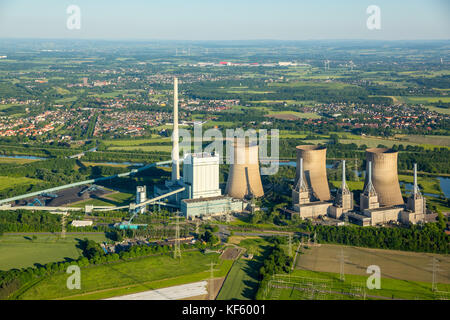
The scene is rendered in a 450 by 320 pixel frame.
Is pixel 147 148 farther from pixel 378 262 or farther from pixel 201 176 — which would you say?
pixel 378 262

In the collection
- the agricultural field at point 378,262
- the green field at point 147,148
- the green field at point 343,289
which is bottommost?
the green field at point 343,289

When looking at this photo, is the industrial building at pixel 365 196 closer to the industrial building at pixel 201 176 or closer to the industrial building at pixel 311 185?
the industrial building at pixel 311 185

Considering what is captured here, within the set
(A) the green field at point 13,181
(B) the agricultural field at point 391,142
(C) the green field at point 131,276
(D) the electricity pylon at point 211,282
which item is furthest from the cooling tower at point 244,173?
(B) the agricultural field at point 391,142

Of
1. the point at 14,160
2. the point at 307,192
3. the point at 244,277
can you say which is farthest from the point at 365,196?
the point at 14,160

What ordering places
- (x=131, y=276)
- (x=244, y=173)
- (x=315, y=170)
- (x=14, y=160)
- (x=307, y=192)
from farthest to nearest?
(x=14, y=160)
(x=244, y=173)
(x=315, y=170)
(x=307, y=192)
(x=131, y=276)

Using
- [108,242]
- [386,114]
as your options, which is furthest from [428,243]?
[386,114]

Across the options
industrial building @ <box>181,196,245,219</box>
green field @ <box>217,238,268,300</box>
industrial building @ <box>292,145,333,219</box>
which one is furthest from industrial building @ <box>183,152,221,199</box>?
green field @ <box>217,238,268,300</box>

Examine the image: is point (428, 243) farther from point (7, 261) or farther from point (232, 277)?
point (7, 261)
